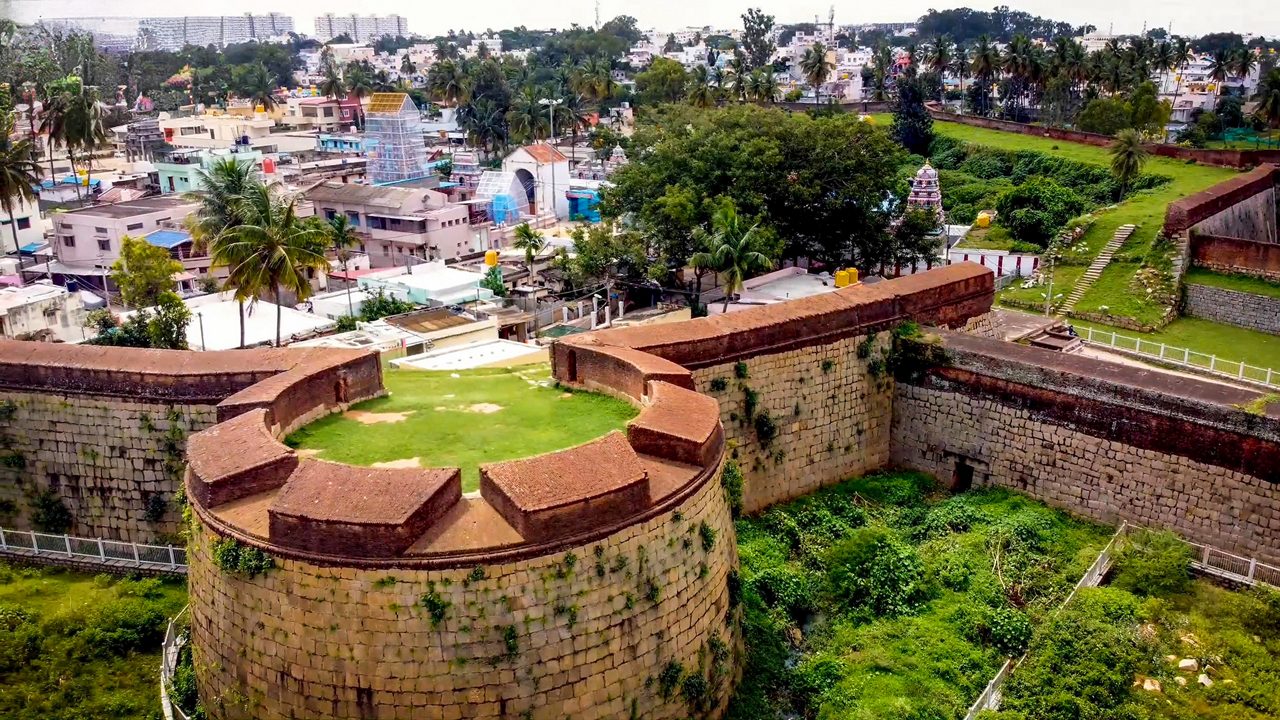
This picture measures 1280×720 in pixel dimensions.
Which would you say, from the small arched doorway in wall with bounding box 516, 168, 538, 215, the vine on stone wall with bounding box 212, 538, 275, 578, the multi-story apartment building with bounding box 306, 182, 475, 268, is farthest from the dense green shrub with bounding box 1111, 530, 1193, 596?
the small arched doorway in wall with bounding box 516, 168, 538, 215

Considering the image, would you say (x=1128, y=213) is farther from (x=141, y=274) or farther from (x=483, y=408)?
(x=141, y=274)

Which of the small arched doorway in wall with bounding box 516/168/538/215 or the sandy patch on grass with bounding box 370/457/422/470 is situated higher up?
the small arched doorway in wall with bounding box 516/168/538/215

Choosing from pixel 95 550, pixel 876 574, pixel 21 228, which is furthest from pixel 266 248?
pixel 21 228

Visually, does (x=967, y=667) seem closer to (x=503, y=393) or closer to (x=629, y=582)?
(x=629, y=582)

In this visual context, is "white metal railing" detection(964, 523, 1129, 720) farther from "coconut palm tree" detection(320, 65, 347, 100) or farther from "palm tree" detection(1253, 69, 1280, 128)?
"coconut palm tree" detection(320, 65, 347, 100)

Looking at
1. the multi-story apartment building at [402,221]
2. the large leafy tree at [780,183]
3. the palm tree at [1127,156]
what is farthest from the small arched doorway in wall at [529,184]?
the palm tree at [1127,156]

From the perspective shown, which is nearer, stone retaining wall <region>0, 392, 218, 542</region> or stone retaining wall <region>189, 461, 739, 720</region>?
stone retaining wall <region>189, 461, 739, 720</region>

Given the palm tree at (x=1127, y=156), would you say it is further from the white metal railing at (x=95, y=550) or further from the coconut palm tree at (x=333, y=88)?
the coconut palm tree at (x=333, y=88)
